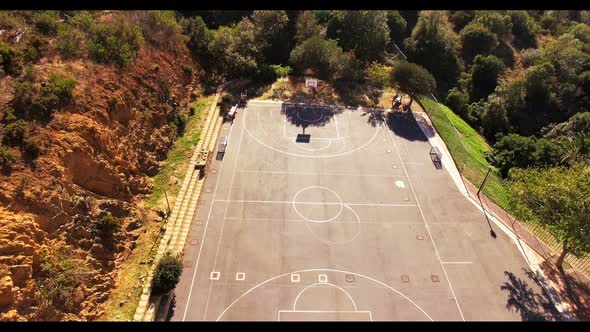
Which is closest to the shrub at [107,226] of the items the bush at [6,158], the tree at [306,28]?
the bush at [6,158]

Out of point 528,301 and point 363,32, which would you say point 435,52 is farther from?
Answer: point 528,301

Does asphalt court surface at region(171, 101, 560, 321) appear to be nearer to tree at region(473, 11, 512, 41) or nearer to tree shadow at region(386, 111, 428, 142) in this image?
tree shadow at region(386, 111, 428, 142)

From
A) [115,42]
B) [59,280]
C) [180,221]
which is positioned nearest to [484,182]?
[180,221]

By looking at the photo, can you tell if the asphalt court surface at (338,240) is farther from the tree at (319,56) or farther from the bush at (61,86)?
the bush at (61,86)

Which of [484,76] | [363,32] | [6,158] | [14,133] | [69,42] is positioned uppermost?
[484,76]

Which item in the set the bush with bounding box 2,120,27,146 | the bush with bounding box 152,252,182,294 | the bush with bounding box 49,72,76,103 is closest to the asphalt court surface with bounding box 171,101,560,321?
the bush with bounding box 152,252,182,294
